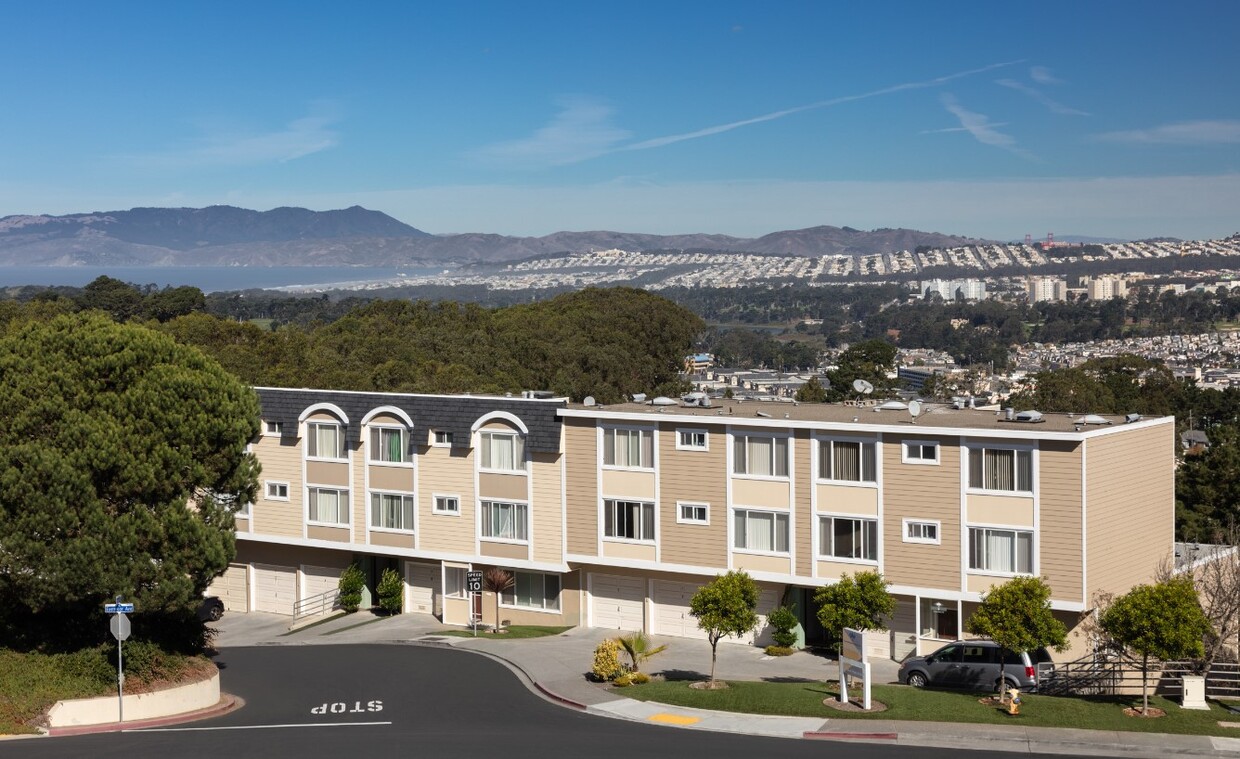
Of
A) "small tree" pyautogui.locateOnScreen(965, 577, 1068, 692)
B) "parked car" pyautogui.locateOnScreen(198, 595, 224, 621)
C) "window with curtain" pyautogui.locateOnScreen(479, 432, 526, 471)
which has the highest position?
"window with curtain" pyautogui.locateOnScreen(479, 432, 526, 471)

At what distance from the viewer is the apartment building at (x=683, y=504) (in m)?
40.2

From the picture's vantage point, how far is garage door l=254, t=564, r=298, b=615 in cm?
5516

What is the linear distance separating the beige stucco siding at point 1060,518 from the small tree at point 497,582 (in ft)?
60.1

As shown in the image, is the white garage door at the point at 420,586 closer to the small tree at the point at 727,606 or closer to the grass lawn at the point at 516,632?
the grass lawn at the point at 516,632

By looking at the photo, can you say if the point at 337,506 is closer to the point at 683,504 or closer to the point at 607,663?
the point at 683,504

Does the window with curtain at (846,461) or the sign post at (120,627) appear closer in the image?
the sign post at (120,627)

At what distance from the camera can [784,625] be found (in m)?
43.8

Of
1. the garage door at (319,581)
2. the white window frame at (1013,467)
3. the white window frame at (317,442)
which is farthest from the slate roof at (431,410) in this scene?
the white window frame at (1013,467)

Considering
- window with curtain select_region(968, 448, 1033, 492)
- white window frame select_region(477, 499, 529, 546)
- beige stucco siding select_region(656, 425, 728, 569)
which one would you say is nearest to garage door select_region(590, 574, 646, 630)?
beige stucco siding select_region(656, 425, 728, 569)

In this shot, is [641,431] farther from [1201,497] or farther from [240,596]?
[1201,497]

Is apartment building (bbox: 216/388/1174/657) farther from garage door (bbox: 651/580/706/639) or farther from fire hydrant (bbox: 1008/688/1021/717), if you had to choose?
fire hydrant (bbox: 1008/688/1021/717)

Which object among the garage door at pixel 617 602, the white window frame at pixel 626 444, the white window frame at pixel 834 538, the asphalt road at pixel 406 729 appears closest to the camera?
the asphalt road at pixel 406 729

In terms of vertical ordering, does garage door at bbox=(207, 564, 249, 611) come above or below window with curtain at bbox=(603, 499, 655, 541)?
below

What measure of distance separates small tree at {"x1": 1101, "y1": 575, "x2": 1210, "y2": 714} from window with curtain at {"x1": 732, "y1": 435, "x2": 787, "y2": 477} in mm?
13054
